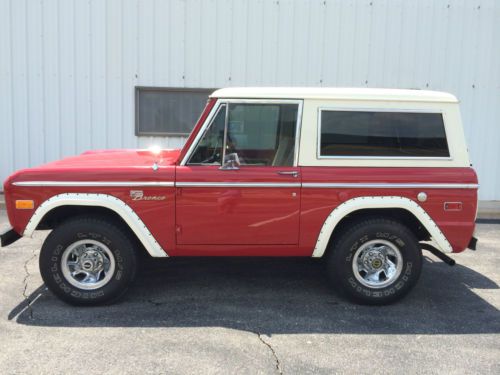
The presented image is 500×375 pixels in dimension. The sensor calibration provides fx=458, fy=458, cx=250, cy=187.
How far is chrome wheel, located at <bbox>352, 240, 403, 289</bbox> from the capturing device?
4344 millimetres

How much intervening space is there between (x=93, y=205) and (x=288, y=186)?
5.77ft

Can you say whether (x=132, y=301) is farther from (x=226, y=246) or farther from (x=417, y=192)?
(x=417, y=192)

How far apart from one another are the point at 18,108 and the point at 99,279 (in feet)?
20.7

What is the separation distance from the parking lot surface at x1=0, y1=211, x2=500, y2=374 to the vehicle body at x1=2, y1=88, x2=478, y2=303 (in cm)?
35

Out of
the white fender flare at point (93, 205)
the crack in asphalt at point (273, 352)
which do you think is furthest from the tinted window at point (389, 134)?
the white fender flare at point (93, 205)

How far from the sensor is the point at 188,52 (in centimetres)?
909

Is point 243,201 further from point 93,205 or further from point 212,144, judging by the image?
point 93,205

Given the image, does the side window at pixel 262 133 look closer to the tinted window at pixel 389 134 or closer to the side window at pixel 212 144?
the side window at pixel 212 144

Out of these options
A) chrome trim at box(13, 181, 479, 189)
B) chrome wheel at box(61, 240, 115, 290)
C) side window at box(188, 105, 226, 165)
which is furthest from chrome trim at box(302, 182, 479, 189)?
chrome wheel at box(61, 240, 115, 290)

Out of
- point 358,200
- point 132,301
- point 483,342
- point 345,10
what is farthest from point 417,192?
point 345,10

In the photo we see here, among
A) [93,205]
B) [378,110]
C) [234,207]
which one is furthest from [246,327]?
[378,110]

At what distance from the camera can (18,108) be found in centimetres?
914

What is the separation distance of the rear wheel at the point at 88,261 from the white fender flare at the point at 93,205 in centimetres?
17

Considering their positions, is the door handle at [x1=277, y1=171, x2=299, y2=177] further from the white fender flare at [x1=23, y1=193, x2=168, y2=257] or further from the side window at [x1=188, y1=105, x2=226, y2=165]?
the white fender flare at [x1=23, y1=193, x2=168, y2=257]
